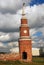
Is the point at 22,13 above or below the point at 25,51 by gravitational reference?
above

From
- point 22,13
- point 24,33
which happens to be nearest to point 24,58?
point 24,33

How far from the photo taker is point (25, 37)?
142ft

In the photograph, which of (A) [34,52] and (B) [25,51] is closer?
(B) [25,51]

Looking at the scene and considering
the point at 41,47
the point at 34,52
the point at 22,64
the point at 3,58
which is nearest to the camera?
the point at 22,64

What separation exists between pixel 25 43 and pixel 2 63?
20.1 ft

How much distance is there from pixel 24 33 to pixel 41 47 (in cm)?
5544

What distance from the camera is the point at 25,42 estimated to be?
43094mm

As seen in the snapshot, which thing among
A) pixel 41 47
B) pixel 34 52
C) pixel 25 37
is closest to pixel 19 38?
pixel 25 37

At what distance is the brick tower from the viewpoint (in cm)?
4316

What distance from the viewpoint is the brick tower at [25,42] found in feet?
142

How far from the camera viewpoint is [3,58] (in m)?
42.5

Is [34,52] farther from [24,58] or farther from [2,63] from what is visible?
[2,63]

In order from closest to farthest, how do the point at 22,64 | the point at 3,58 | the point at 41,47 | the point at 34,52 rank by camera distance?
the point at 22,64 < the point at 3,58 < the point at 34,52 < the point at 41,47

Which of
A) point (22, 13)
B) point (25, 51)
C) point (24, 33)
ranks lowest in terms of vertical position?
point (25, 51)
